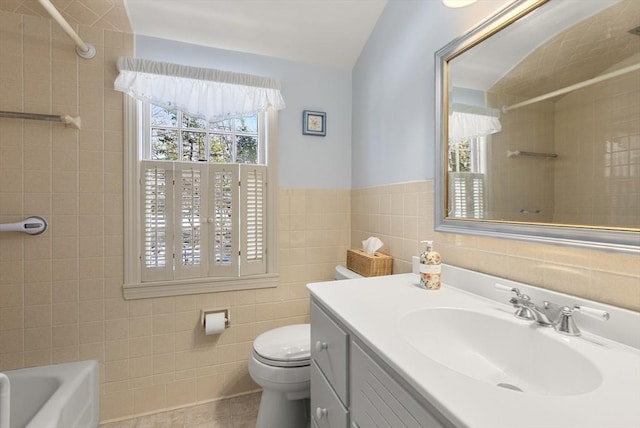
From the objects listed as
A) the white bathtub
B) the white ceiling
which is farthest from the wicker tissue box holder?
the white bathtub

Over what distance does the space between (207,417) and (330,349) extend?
1.22 meters

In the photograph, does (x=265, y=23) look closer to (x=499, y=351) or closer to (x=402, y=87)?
(x=402, y=87)

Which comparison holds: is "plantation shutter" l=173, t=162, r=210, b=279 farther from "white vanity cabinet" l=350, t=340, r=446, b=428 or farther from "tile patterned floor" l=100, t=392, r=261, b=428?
"white vanity cabinet" l=350, t=340, r=446, b=428

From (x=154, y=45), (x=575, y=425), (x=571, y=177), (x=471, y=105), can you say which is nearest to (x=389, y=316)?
(x=575, y=425)

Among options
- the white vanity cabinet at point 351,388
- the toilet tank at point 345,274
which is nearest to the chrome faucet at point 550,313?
the white vanity cabinet at point 351,388

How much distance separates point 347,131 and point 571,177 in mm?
1449

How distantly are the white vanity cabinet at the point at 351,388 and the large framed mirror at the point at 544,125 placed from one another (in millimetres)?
616

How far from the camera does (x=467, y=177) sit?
1.16m

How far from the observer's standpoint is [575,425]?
43cm

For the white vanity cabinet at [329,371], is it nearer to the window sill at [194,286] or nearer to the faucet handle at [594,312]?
the faucet handle at [594,312]

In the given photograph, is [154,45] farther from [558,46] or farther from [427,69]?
[558,46]

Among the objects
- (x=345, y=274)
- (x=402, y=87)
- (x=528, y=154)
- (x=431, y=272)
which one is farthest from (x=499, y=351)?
(x=402, y=87)

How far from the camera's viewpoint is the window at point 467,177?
1109mm

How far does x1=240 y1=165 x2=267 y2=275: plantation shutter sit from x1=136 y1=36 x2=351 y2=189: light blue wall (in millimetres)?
163
